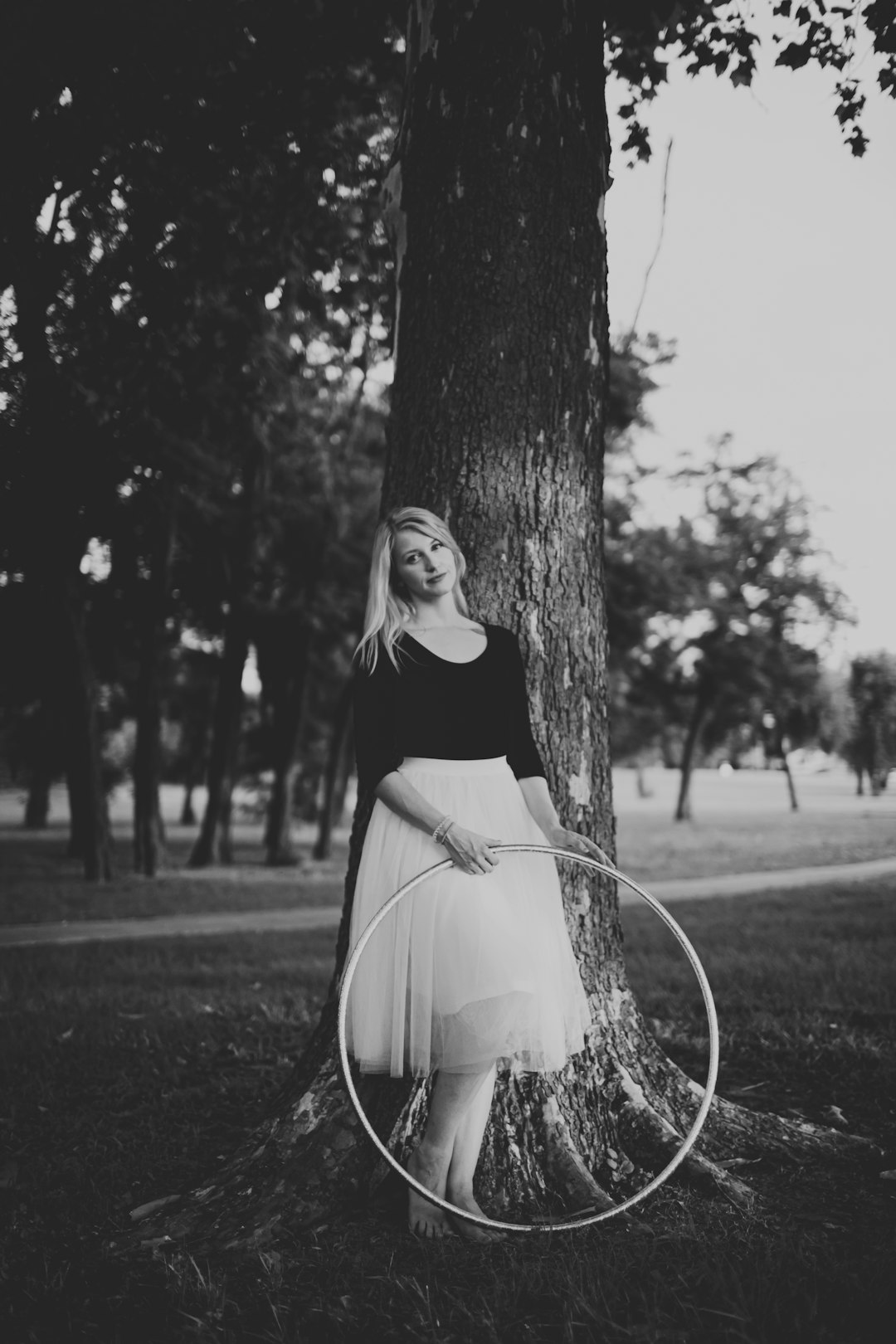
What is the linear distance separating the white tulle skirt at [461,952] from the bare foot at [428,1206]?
31cm

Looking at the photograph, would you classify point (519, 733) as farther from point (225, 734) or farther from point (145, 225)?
point (225, 734)

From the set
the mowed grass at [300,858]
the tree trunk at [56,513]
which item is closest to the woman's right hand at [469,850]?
the tree trunk at [56,513]

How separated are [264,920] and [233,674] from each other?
23.3 feet

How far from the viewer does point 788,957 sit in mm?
7891

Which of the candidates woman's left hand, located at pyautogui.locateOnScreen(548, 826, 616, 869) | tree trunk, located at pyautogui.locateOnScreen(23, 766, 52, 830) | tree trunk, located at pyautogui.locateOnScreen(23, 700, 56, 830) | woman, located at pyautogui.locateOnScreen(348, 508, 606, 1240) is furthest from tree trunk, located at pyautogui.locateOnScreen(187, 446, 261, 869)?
woman's left hand, located at pyautogui.locateOnScreen(548, 826, 616, 869)

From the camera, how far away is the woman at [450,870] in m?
3.06

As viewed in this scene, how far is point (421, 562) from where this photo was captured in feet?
11.5

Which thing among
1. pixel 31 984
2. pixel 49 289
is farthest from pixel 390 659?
pixel 49 289

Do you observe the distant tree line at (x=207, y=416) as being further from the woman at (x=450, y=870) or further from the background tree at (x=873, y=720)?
the background tree at (x=873, y=720)

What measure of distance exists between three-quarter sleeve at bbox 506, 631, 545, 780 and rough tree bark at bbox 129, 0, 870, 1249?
27 centimetres

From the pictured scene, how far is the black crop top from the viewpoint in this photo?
129 inches

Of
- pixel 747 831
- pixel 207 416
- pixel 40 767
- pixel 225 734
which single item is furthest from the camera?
pixel 747 831

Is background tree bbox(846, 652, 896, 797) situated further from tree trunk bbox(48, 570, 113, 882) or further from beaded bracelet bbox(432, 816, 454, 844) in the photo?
beaded bracelet bbox(432, 816, 454, 844)

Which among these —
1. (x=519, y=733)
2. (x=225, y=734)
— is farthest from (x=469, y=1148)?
(x=225, y=734)
